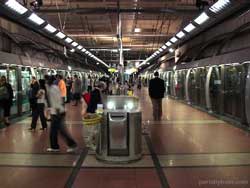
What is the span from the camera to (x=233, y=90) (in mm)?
13461

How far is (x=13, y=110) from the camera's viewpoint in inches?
578

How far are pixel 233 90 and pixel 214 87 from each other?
104 inches

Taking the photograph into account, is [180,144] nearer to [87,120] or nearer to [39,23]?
[87,120]

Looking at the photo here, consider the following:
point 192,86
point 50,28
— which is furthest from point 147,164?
point 192,86

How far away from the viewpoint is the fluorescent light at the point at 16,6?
9250mm

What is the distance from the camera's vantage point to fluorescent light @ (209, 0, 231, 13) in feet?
30.7

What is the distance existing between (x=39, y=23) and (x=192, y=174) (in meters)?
7.79

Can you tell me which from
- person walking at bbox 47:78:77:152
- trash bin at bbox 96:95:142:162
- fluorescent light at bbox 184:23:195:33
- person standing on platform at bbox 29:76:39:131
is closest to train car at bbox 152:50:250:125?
fluorescent light at bbox 184:23:195:33

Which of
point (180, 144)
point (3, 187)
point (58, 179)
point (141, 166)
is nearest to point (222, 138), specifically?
point (180, 144)

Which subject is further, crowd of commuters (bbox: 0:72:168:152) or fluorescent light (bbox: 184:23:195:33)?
fluorescent light (bbox: 184:23:195:33)

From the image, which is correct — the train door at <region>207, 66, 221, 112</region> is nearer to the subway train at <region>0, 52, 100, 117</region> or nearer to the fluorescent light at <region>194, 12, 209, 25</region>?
the fluorescent light at <region>194, 12, 209, 25</region>

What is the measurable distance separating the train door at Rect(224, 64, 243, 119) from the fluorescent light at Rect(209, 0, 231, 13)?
263 cm

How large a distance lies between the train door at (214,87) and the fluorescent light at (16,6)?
803 centimetres

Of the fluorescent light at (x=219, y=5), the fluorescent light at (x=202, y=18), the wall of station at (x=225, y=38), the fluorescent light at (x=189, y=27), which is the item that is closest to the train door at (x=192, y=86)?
the wall of station at (x=225, y=38)
